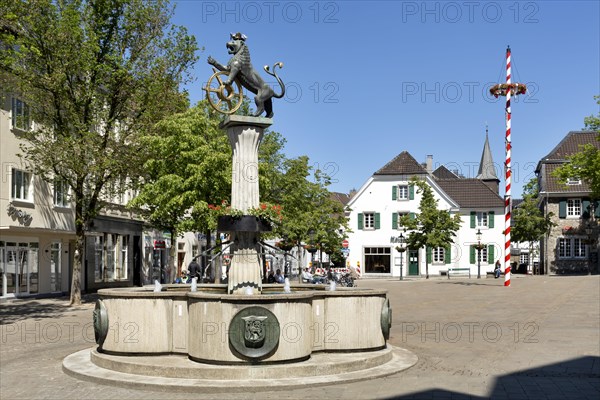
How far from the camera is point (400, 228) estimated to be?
202ft

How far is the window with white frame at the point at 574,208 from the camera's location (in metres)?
62.0

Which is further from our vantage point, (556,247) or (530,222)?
(530,222)

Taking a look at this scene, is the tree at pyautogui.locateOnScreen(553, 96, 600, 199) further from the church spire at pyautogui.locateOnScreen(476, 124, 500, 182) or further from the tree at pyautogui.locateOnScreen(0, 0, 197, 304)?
the church spire at pyautogui.locateOnScreen(476, 124, 500, 182)

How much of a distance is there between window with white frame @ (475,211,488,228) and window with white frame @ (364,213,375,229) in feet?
29.7

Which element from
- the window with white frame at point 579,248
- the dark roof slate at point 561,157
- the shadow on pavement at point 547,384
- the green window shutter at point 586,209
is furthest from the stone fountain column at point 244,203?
the dark roof slate at point 561,157

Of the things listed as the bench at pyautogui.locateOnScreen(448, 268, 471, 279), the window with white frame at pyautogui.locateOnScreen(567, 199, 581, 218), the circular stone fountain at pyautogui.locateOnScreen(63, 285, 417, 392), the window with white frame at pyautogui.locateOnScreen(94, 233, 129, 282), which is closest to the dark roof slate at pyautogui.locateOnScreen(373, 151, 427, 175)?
the bench at pyautogui.locateOnScreen(448, 268, 471, 279)

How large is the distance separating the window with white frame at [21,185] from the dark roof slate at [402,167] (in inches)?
1457

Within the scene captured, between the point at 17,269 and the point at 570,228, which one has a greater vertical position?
the point at 570,228

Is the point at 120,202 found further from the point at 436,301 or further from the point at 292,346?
the point at 292,346

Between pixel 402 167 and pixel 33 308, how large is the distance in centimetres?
4254

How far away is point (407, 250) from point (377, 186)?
6252mm

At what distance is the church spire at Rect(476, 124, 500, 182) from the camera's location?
293ft

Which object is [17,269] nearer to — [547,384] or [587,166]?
[547,384]

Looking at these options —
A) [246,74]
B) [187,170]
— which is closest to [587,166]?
[187,170]
